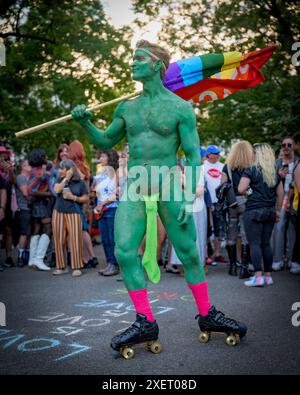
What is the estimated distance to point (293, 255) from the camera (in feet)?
25.6

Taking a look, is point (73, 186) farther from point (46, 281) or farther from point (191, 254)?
point (191, 254)

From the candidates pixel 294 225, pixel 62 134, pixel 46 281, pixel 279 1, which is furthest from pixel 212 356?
pixel 62 134

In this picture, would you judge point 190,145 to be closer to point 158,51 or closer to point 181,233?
point 181,233

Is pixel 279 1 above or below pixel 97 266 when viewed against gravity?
above

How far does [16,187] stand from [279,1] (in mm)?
9494

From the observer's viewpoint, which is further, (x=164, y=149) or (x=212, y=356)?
(x=164, y=149)

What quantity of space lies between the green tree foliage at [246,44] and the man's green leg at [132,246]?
8759 mm

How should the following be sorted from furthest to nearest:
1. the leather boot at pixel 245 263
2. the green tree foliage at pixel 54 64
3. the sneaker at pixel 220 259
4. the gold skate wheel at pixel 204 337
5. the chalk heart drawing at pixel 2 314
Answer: the green tree foliage at pixel 54 64 < the sneaker at pixel 220 259 < the leather boot at pixel 245 263 < the chalk heart drawing at pixel 2 314 < the gold skate wheel at pixel 204 337

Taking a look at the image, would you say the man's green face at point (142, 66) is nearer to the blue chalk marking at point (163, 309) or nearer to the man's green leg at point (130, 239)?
the man's green leg at point (130, 239)

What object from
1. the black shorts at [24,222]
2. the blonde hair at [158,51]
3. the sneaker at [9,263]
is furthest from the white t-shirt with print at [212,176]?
the blonde hair at [158,51]

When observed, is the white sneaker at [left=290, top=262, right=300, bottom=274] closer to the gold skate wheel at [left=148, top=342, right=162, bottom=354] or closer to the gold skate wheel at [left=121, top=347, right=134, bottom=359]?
the gold skate wheel at [left=148, top=342, right=162, bottom=354]

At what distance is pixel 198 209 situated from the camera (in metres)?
7.79

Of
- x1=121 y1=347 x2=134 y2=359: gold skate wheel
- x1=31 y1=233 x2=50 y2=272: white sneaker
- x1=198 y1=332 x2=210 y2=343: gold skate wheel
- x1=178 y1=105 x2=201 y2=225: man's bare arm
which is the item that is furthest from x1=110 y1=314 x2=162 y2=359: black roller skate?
x1=31 y1=233 x2=50 y2=272: white sneaker

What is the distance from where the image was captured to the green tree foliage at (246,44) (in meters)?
13.6
